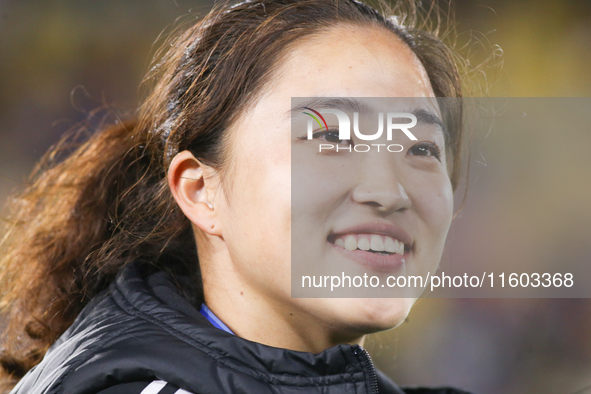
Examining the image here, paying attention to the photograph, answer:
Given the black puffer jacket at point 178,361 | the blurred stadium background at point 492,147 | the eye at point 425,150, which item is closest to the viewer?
the black puffer jacket at point 178,361

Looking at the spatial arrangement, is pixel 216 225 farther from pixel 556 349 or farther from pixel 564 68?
pixel 564 68

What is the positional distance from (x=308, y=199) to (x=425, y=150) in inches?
10.7

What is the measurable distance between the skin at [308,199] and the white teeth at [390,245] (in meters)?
0.03

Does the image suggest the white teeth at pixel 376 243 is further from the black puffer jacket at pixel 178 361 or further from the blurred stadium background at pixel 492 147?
the blurred stadium background at pixel 492 147

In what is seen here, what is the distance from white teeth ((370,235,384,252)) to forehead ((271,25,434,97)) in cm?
24

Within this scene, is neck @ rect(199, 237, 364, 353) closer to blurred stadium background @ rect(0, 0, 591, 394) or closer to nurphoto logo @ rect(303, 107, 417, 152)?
nurphoto logo @ rect(303, 107, 417, 152)

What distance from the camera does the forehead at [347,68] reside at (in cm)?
82

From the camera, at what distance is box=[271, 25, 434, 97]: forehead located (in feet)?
2.70

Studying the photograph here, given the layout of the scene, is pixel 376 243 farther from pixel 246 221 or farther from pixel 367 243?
pixel 246 221

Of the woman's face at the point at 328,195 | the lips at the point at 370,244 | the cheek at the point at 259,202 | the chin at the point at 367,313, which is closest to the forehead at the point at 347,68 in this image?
the woman's face at the point at 328,195

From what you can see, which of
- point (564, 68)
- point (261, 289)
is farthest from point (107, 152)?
point (564, 68)

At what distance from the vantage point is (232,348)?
736 millimetres

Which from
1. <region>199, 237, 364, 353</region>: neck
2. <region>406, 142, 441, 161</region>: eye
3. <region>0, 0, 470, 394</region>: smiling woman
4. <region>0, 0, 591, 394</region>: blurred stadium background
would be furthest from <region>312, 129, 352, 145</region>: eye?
<region>0, 0, 591, 394</region>: blurred stadium background

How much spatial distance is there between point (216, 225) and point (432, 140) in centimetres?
43
